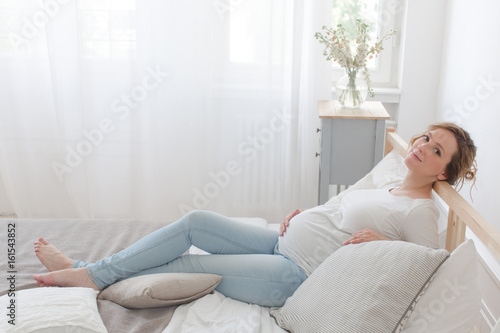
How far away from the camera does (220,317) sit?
1.43 metres

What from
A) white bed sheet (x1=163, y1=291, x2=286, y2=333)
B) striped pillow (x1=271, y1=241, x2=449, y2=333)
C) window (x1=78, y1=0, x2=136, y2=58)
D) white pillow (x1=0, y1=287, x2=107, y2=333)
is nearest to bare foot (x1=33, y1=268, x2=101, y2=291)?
white pillow (x1=0, y1=287, x2=107, y2=333)

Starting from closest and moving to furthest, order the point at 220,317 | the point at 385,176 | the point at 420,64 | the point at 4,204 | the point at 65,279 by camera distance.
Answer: the point at 220,317
the point at 65,279
the point at 385,176
the point at 420,64
the point at 4,204

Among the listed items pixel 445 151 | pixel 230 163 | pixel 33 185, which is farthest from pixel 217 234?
pixel 33 185

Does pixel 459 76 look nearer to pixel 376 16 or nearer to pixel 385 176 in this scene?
pixel 376 16

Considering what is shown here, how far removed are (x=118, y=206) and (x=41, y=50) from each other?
94cm

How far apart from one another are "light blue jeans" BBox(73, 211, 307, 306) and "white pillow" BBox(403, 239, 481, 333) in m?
0.41

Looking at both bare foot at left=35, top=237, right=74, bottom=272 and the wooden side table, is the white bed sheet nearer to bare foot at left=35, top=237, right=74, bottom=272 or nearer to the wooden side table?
bare foot at left=35, top=237, right=74, bottom=272

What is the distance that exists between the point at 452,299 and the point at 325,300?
291 millimetres

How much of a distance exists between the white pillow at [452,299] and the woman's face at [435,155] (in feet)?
1.27

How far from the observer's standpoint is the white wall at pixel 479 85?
1993 mm

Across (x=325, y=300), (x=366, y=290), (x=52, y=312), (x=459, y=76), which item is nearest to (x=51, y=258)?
(x=52, y=312)

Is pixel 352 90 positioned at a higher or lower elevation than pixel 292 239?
higher

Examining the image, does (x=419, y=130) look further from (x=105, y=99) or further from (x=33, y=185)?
(x=33, y=185)

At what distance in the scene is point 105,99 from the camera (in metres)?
2.93
